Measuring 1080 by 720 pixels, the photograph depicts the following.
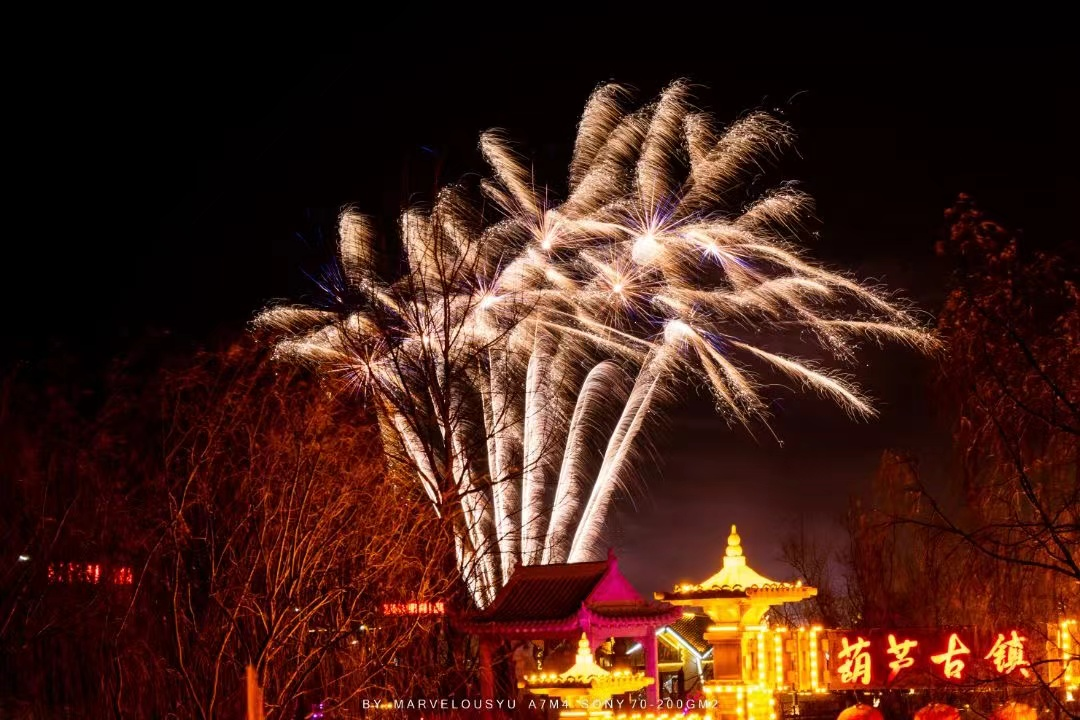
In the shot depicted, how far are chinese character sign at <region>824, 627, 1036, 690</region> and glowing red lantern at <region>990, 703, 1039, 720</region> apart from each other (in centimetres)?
27

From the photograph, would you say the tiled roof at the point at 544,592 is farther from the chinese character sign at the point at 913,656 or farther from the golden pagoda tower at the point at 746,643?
the chinese character sign at the point at 913,656

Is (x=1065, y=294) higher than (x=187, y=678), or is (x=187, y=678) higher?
(x=1065, y=294)

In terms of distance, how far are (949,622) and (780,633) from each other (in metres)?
10.4

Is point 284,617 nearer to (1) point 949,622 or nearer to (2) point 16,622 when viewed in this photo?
(2) point 16,622

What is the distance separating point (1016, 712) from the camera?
1000cm

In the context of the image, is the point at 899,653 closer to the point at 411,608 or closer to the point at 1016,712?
the point at 1016,712

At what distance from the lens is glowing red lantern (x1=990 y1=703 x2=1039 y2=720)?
31.8 feet

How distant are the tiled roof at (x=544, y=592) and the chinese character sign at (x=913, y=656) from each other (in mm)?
5895

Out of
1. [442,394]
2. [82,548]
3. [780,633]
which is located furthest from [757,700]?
[82,548]

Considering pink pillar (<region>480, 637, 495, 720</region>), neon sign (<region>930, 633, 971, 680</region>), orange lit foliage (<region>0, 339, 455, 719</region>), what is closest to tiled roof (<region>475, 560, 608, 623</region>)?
pink pillar (<region>480, 637, 495, 720</region>)

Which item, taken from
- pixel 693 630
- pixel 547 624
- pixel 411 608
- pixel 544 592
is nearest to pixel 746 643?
pixel 411 608

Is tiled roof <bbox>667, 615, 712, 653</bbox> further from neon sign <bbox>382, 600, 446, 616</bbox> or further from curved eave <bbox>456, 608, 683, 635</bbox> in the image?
neon sign <bbox>382, 600, 446, 616</bbox>

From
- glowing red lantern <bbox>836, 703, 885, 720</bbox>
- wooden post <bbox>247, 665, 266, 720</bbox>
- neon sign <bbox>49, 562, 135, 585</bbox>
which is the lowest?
glowing red lantern <bbox>836, 703, 885, 720</bbox>

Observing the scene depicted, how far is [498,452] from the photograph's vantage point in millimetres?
15234
